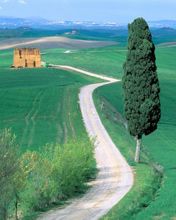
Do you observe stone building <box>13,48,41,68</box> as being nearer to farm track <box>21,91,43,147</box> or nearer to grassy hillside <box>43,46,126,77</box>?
grassy hillside <box>43,46,126,77</box>

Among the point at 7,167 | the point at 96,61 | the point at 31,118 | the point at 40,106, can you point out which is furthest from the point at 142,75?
the point at 96,61

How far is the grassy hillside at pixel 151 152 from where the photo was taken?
1337 inches

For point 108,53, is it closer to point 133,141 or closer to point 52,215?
point 133,141

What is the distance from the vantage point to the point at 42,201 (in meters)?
38.3

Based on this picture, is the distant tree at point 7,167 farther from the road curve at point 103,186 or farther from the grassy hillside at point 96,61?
the grassy hillside at point 96,61

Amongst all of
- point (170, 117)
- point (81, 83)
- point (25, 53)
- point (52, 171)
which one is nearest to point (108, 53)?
point (25, 53)

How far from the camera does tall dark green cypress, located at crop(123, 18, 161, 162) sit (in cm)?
4900

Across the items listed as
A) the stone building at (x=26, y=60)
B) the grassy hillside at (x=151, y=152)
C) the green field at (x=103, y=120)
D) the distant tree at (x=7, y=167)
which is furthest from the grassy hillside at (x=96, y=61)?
the distant tree at (x=7, y=167)

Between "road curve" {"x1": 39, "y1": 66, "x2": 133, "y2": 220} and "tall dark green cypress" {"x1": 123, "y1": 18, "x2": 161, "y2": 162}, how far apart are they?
4722 mm

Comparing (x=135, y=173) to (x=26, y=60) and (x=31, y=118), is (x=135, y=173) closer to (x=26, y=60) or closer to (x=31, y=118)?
(x=31, y=118)

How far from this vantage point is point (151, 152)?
192 ft

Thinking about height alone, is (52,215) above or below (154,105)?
below

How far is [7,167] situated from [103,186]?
47.0 ft

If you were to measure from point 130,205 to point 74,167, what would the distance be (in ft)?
20.2
